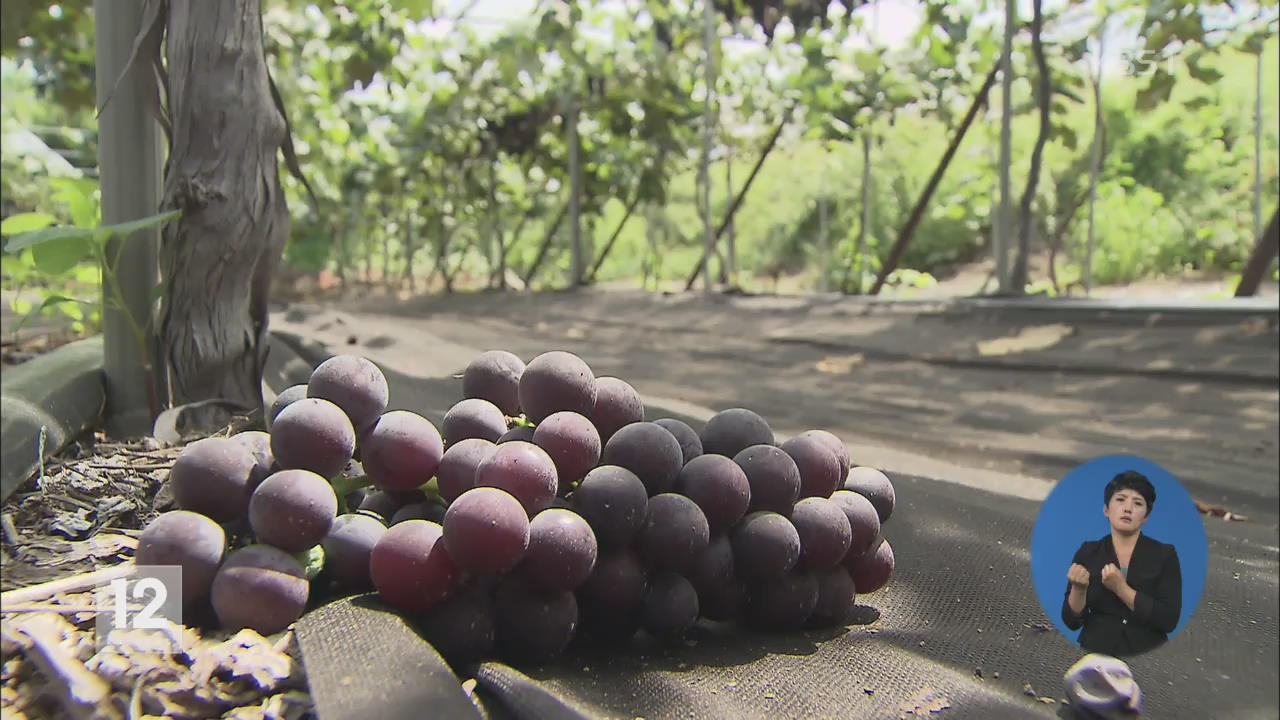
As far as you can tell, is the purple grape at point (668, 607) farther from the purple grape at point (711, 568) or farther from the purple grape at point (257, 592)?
the purple grape at point (257, 592)

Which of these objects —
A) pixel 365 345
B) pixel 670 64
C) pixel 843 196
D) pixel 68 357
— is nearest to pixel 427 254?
pixel 843 196

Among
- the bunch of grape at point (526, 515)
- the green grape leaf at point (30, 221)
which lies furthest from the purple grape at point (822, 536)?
the green grape leaf at point (30, 221)

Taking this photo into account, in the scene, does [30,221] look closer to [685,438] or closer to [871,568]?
[685,438]

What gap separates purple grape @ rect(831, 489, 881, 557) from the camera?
0.98 meters

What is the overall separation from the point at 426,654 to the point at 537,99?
1092 centimetres

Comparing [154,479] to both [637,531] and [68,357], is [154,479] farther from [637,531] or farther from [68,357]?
[68,357]

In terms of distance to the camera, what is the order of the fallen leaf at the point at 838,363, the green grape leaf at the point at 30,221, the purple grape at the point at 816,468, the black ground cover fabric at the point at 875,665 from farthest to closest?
1. the fallen leaf at the point at 838,363
2. the green grape leaf at the point at 30,221
3. the purple grape at the point at 816,468
4. the black ground cover fabric at the point at 875,665

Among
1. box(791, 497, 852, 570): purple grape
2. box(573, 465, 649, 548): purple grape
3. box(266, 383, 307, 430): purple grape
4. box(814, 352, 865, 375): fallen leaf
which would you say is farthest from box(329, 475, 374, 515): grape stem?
box(814, 352, 865, 375): fallen leaf

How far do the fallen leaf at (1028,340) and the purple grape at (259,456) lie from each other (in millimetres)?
4549

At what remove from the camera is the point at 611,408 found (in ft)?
3.22

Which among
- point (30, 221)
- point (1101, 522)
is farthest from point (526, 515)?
point (30, 221)

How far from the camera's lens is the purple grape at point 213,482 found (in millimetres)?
785

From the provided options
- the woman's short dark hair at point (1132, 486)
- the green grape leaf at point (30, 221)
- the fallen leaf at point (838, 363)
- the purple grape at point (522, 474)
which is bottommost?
the fallen leaf at point (838, 363)

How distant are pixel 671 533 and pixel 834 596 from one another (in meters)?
0.23
